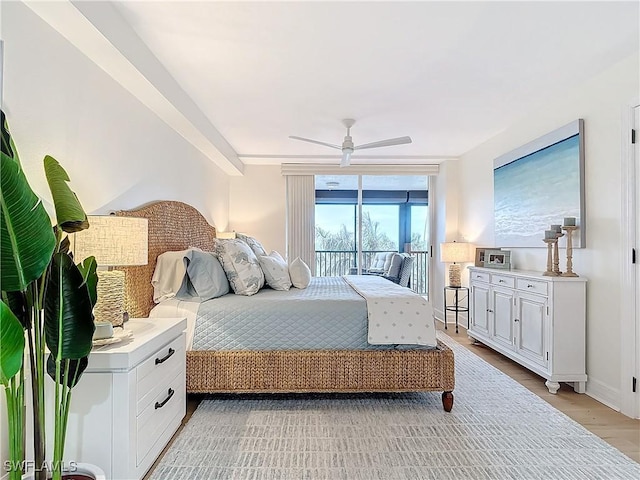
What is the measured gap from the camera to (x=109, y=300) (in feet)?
6.34

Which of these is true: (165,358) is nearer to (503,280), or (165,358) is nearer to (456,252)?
(503,280)

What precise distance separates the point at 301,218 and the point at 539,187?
11.3ft

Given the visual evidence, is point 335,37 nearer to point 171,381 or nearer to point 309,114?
point 309,114

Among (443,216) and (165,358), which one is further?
(443,216)

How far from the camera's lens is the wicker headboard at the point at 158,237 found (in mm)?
2691

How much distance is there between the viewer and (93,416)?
1.64 m

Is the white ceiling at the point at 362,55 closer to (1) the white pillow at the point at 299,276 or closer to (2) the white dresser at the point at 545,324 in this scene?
(1) the white pillow at the point at 299,276

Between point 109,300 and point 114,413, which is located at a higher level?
point 109,300

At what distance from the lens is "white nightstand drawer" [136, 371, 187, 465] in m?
1.75

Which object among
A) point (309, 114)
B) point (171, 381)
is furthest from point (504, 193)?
point (171, 381)

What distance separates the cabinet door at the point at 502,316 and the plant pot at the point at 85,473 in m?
3.33

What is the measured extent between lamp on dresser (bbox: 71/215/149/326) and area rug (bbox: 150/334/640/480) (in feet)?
2.83

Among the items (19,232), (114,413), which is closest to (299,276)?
(114,413)

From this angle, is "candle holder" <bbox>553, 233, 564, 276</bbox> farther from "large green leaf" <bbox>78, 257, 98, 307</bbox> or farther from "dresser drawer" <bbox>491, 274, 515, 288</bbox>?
"large green leaf" <bbox>78, 257, 98, 307</bbox>
